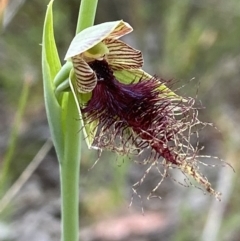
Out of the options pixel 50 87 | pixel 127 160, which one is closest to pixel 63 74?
pixel 50 87

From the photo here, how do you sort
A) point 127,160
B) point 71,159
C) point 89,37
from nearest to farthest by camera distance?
point 89,37 → point 71,159 → point 127,160

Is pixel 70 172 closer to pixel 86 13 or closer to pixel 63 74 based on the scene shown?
pixel 63 74

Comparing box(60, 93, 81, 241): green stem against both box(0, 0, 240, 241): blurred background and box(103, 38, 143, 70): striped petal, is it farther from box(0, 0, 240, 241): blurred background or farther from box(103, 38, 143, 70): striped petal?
box(0, 0, 240, 241): blurred background

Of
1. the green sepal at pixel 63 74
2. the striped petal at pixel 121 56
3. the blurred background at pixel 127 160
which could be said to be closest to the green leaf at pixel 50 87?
the green sepal at pixel 63 74

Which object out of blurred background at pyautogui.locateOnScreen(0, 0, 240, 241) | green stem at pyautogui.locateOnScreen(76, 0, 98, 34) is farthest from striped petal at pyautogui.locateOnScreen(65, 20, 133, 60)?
blurred background at pyautogui.locateOnScreen(0, 0, 240, 241)

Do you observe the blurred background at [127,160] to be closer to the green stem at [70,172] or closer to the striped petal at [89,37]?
the green stem at [70,172]

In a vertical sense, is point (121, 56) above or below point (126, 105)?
above
